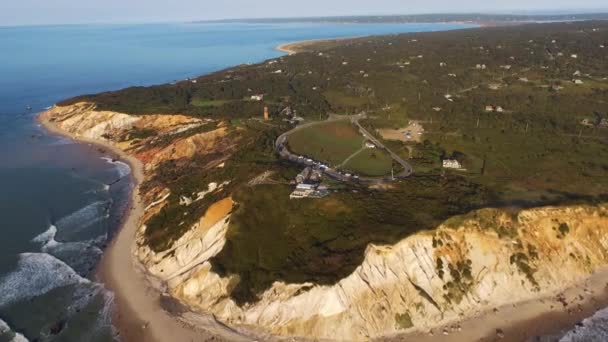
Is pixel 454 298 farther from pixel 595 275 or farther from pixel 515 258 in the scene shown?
pixel 595 275

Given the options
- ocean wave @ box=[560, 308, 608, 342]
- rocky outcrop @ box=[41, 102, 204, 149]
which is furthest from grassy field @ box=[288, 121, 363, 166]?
ocean wave @ box=[560, 308, 608, 342]

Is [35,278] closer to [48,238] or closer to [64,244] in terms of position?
[64,244]

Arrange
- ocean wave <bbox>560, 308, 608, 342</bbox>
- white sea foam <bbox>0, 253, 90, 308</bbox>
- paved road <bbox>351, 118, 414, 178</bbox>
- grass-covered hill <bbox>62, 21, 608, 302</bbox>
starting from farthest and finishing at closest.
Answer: paved road <bbox>351, 118, 414, 178</bbox>, white sea foam <bbox>0, 253, 90, 308</bbox>, grass-covered hill <bbox>62, 21, 608, 302</bbox>, ocean wave <bbox>560, 308, 608, 342</bbox>

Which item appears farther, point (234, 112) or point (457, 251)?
point (234, 112)

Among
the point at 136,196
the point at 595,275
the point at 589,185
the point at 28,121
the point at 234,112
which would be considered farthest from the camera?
the point at 28,121

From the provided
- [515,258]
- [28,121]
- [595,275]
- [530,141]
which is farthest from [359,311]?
[28,121]

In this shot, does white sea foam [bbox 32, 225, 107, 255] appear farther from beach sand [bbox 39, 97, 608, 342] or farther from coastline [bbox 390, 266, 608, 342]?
coastline [bbox 390, 266, 608, 342]

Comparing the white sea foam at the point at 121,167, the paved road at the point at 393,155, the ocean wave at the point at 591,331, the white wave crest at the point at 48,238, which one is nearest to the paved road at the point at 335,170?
the paved road at the point at 393,155

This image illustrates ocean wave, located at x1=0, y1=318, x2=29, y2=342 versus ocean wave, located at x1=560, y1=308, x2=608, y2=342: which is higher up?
ocean wave, located at x1=0, y1=318, x2=29, y2=342

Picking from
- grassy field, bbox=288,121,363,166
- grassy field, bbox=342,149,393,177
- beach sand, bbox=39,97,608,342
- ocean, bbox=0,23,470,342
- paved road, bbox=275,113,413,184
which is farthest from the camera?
grassy field, bbox=288,121,363,166
